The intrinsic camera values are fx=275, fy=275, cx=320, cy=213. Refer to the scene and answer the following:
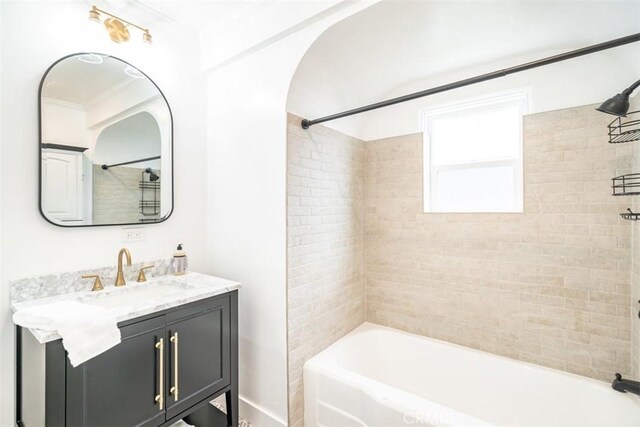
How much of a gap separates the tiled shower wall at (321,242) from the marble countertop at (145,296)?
496 millimetres

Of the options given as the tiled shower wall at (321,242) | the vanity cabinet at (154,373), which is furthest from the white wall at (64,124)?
the tiled shower wall at (321,242)

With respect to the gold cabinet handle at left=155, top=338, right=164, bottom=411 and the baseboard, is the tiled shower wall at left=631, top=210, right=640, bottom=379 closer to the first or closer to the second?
the baseboard

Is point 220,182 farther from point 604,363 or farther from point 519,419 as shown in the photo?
point 604,363

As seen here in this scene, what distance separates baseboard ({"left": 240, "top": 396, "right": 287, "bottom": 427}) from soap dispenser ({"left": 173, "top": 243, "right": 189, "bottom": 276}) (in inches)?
41.8

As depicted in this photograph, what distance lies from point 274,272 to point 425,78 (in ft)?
6.74

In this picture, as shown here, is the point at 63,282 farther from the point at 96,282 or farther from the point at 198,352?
the point at 198,352

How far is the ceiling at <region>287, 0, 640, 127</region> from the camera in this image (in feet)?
5.03

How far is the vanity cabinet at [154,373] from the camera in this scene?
1.16 m

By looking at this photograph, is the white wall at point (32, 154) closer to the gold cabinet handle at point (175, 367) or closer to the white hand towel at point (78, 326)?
the white hand towel at point (78, 326)

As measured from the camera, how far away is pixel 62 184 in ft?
5.24

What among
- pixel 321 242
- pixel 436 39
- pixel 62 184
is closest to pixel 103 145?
pixel 62 184

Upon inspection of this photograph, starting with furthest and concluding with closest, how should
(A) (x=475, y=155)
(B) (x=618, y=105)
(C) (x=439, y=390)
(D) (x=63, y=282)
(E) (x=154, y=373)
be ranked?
(A) (x=475, y=155) < (C) (x=439, y=390) < (D) (x=63, y=282) < (E) (x=154, y=373) < (B) (x=618, y=105)

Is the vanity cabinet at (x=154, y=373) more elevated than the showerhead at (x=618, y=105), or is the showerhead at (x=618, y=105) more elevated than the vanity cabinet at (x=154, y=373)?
the showerhead at (x=618, y=105)

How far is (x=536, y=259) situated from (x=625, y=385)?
80cm
